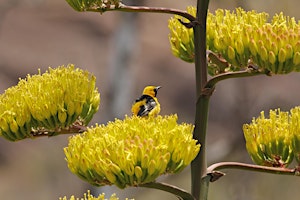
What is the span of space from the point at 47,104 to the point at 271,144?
74cm

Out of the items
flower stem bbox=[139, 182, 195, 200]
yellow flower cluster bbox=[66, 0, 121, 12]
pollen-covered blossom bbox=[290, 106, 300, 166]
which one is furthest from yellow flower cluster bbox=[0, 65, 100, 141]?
pollen-covered blossom bbox=[290, 106, 300, 166]

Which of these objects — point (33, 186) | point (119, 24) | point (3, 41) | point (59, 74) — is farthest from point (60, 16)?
point (59, 74)

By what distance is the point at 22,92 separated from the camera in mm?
3150

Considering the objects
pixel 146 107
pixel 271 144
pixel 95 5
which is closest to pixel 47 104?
pixel 95 5

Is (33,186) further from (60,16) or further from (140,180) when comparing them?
(140,180)

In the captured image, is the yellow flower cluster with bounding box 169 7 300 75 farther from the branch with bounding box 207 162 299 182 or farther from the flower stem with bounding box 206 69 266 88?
the branch with bounding box 207 162 299 182

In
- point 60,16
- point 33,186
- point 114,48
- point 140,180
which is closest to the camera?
point 140,180

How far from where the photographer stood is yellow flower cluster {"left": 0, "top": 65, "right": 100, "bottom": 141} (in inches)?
123

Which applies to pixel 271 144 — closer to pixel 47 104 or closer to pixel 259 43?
pixel 259 43

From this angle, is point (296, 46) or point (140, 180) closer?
point (140, 180)

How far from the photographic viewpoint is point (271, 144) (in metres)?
3.09

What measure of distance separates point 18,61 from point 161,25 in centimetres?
306

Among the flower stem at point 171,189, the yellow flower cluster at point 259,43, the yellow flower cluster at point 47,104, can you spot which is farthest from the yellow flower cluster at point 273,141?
the yellow flower cluster at point 47,104

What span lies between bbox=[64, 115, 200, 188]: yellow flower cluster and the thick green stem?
178mm
